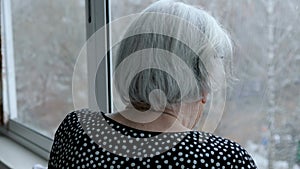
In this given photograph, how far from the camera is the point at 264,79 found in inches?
37.2

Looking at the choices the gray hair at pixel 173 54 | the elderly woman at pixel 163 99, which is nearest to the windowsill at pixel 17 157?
the elderly woman at pixel 163 99

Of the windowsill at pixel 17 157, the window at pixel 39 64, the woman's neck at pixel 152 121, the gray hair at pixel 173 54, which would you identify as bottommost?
the windowsill at pixel 17 157

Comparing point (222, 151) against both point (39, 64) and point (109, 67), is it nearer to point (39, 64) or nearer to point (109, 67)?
point (109, 67)

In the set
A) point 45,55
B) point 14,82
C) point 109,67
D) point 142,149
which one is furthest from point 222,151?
point 14,82

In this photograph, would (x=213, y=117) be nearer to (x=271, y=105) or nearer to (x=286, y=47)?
(x=271, y=105)

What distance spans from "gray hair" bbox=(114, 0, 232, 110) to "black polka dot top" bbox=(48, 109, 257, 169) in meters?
0.09

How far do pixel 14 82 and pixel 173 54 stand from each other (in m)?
1.47

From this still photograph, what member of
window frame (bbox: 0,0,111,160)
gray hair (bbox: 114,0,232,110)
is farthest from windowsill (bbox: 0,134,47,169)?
gray hair (bbox: 114,0,232,110)

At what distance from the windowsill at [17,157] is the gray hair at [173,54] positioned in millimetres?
957

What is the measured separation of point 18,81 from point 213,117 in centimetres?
132

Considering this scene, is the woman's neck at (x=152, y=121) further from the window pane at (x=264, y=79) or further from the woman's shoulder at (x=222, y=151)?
the window pane at (x=264, y=79)

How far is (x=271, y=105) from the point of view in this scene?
947 millimetres

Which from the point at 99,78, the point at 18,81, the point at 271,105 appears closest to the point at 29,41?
the point at 18,81

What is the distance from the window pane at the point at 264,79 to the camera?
0.88 metres
